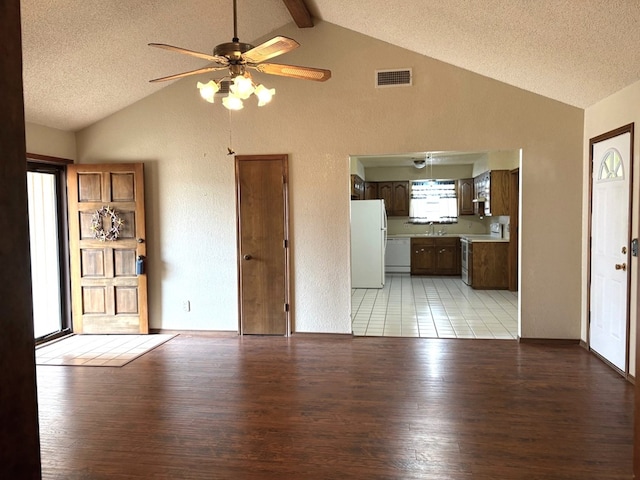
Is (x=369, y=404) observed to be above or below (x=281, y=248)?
below

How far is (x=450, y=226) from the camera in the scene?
10055 millimetres

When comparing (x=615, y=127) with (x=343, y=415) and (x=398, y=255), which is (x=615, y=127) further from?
(x=398, y=255)

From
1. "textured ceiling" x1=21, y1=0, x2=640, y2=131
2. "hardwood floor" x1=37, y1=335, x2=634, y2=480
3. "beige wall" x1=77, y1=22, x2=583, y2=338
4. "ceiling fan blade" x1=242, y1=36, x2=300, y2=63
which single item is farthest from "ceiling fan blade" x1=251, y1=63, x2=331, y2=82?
"hardwood floor" x1=37, y1=335, x2=634, y2=480

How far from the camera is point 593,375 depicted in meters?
3.73

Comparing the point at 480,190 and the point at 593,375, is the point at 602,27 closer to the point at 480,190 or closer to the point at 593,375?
the point at 593,375

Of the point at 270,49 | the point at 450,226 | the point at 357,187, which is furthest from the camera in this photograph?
the point at 450,226

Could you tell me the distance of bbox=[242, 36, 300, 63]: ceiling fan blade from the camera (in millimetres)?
2616

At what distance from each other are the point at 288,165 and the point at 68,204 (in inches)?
102

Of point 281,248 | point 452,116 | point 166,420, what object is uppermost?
point 452,116

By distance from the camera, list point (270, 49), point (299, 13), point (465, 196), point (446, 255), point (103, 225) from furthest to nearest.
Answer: point (465, 196) < point (446, 255) < point (103, 225) < point (299, 13) < point (270, 49)

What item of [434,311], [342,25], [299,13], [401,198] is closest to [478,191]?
[401,198]

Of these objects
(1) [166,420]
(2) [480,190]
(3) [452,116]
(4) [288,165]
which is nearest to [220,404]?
(1) [166,420]

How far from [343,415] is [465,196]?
7.56 m

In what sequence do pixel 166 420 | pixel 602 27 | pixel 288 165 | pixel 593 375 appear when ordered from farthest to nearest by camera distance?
pixel 288 165
pixel 593 375
pixel 166 420
pixel 602 27
